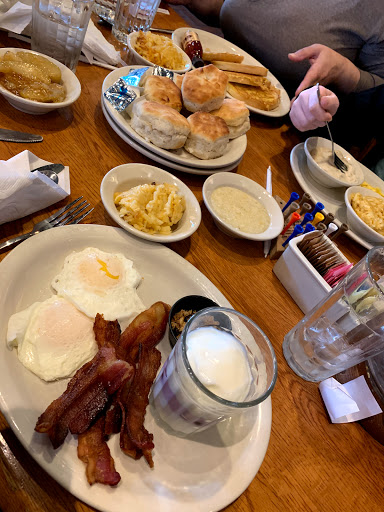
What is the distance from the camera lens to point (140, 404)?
114cm

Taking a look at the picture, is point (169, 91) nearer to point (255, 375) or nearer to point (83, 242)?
point (83, 242)

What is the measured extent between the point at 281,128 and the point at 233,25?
129 centimetres

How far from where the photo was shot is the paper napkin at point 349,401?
1.35 metres

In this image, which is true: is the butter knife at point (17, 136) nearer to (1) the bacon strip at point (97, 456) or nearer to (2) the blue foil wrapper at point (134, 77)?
(2) the blue foil wrapper at point (134, 77)

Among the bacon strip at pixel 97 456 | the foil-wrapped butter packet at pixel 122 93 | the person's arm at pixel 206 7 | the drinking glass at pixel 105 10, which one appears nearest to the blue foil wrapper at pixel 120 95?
the foil-wrapped butter packet at pixel 122 93

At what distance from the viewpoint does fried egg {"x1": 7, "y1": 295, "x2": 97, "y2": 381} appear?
44.0 inches

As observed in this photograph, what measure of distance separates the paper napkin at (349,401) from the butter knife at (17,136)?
1731mm

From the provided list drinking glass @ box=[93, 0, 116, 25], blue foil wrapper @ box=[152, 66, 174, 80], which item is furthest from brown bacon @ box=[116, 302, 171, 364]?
drinking glass @ box=[93, 0, 116, 25]

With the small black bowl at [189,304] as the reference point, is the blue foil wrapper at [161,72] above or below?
above

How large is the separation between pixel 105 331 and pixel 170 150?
3.85 feet

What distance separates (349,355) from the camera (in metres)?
1.36

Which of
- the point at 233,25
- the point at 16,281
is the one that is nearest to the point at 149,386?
the point at 16,281

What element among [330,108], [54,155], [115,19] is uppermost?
[330,108]

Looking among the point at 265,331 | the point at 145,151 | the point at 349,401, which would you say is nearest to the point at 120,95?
the point at 145,151
